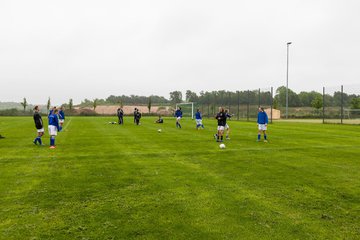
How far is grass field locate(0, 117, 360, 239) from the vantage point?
5.38m

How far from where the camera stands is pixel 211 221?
227 inches

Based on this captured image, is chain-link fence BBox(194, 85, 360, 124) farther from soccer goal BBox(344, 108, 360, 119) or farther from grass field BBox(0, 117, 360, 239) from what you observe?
grass field BBox(0, 117, 360, 239)

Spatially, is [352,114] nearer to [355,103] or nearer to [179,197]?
[355,103]

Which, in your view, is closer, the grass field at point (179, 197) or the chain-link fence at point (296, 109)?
the grass field at point (179, 197)

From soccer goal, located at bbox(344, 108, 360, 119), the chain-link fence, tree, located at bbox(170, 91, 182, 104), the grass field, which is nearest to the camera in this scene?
the grass field

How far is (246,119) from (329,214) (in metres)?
43.4

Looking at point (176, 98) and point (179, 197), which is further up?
point (176, 98)

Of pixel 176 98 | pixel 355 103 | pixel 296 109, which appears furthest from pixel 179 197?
pixel 176 98

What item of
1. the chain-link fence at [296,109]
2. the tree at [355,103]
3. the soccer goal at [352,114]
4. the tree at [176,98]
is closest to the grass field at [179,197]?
the chain-link fence at [296,109]

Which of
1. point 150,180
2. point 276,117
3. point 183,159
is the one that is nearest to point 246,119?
point 276,117

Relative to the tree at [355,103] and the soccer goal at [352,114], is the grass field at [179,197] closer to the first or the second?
the tree at [355,103]

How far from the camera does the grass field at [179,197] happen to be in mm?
5383

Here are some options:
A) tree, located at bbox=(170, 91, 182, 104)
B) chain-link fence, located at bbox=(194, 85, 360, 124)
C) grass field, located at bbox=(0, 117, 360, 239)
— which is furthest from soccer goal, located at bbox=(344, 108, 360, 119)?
tree, located at bbox=(170, 91, 182, 104)

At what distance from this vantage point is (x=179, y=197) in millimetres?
7152
